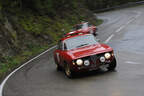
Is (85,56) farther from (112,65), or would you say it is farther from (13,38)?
(13,38)

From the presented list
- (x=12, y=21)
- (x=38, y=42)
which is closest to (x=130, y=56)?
(x=38, y=42)

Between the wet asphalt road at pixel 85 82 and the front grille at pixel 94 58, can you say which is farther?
the front grille at pixel 94 58

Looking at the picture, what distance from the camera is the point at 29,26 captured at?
2642cm

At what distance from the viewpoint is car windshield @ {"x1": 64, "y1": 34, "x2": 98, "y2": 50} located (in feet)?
38.8

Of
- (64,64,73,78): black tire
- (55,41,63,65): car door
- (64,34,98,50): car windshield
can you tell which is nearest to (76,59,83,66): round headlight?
(64,64,73,78): black tire

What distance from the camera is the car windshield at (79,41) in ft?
38.8

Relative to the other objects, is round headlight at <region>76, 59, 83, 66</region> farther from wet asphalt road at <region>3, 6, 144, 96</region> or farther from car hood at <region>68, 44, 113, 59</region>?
wet asphalt road at <region>3, 6, 144, 96</region>

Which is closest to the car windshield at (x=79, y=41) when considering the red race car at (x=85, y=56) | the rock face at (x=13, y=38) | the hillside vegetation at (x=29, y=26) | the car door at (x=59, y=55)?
the red race car at (x=85, y=56)

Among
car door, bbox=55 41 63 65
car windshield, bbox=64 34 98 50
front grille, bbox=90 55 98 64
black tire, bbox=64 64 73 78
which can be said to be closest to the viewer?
front grille, bbox=90 55 98 64

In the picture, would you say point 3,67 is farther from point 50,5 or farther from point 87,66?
point 50,5

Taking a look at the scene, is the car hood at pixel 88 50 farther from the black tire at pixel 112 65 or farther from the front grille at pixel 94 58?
the black tire at pixel 112 65

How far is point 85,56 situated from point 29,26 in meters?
16.5

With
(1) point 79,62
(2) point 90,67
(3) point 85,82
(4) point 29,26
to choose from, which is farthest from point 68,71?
(4) point 29,26

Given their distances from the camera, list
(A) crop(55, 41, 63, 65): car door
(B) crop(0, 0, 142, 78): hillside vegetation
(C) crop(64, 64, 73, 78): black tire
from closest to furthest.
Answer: (C) crop(64, 64, 73, 78): black tire
(A) crop(55, 41, 63, 65): car door
(B) crop(0, 0, 142, 78): hillside vegetation
